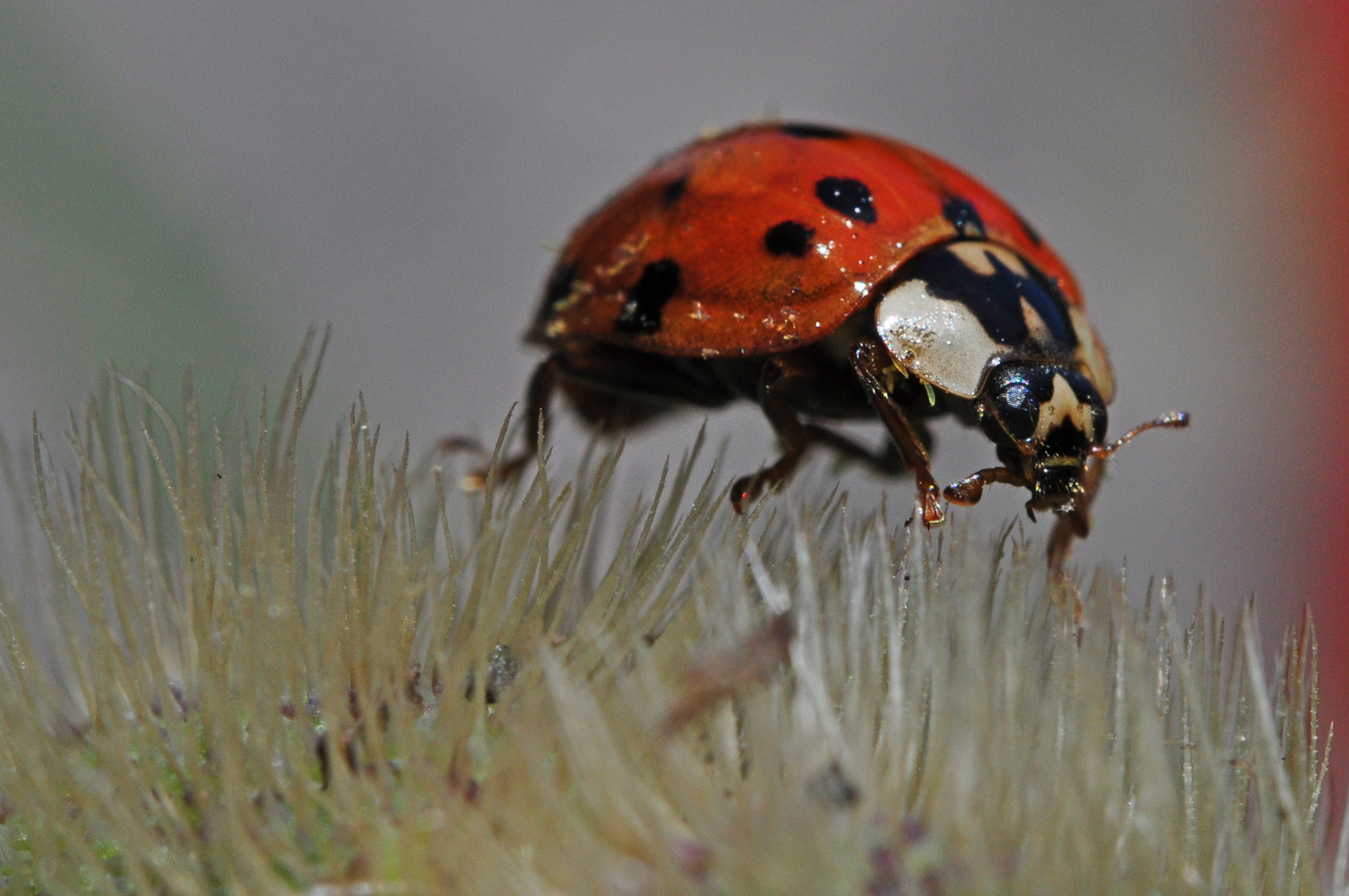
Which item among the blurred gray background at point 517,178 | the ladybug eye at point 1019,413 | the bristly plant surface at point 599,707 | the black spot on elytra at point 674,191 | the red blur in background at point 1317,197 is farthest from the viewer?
the red blur in background at point 1317,197

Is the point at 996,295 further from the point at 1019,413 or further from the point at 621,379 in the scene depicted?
the point at 621,379

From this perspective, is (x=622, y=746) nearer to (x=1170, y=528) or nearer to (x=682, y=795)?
(x=682, y=795)

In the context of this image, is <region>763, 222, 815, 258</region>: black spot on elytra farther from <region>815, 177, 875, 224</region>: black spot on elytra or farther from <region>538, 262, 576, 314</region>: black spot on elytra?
<region>538, 262, 576, 314</region>: black spot on elytra

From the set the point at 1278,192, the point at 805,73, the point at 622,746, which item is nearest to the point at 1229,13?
the point at 1278,192

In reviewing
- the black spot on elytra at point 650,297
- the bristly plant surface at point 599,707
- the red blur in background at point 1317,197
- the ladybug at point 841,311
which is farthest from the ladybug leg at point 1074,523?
the red blur in background at point 1317,197

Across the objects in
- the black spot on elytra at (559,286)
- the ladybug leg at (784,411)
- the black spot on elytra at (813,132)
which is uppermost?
the black spot on elytra at (813,132)

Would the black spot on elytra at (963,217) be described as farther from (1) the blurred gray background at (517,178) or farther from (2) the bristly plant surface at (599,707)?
(1) the blurred gray background at (517,178)

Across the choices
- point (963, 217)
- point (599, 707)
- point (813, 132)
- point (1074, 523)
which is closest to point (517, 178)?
point (813, 132)
